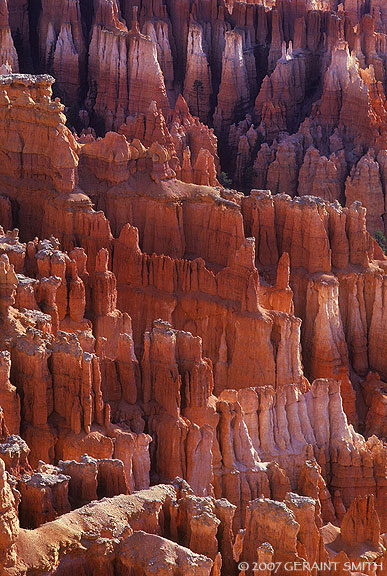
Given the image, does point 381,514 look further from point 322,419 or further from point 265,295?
point 265,295

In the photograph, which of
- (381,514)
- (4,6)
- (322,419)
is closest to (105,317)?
(322,419)

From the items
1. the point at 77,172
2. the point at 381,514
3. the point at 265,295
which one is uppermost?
the point at 77,172

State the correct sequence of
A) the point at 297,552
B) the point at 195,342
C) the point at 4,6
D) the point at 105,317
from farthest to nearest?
the point at 4,6
the point at 105,317
the point at 195,342
the point at 297,552

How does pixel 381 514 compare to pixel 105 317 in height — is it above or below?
below

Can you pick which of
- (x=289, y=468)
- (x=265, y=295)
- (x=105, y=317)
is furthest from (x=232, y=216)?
(x=289, y=468)

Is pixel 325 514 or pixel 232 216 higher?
pixel 232 216

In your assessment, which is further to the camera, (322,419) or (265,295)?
(265,295)

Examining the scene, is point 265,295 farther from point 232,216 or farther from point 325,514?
point 325,514

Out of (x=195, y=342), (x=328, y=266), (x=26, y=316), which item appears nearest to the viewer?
(x=26, y=316)

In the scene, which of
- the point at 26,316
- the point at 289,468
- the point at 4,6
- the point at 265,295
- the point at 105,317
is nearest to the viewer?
the point at 26,316
